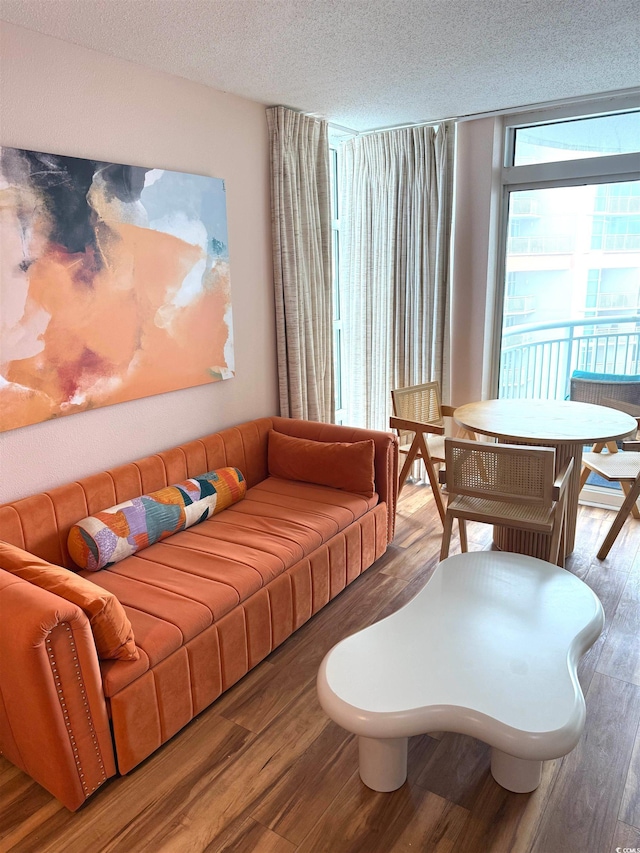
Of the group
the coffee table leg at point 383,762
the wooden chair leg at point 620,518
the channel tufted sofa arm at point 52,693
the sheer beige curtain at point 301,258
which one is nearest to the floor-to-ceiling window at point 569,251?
the wooden chair leg at point 620,518

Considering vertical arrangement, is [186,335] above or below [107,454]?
above

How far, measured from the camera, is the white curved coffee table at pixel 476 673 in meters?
1.58

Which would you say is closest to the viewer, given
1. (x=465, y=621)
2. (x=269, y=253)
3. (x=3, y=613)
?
(x=3, y=613)

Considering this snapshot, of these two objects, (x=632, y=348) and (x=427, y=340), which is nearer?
(x=632, y=348)

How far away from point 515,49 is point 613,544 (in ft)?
8.32

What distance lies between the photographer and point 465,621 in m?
2.01

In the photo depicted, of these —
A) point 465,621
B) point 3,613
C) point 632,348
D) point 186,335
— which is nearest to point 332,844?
point 465,621

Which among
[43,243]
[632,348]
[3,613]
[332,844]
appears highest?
[43,243]

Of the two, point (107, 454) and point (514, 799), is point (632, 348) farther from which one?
point (107, 454)

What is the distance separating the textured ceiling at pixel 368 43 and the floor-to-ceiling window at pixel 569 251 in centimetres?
42

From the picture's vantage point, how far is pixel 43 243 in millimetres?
2316

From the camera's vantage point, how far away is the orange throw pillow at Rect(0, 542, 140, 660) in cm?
176

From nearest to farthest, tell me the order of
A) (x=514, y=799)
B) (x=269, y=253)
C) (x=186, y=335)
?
(x=514, y=799) < (x=186, y=335) < (x=269, y=253)

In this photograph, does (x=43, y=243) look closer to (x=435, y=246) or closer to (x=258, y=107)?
(x=258, y=107)
